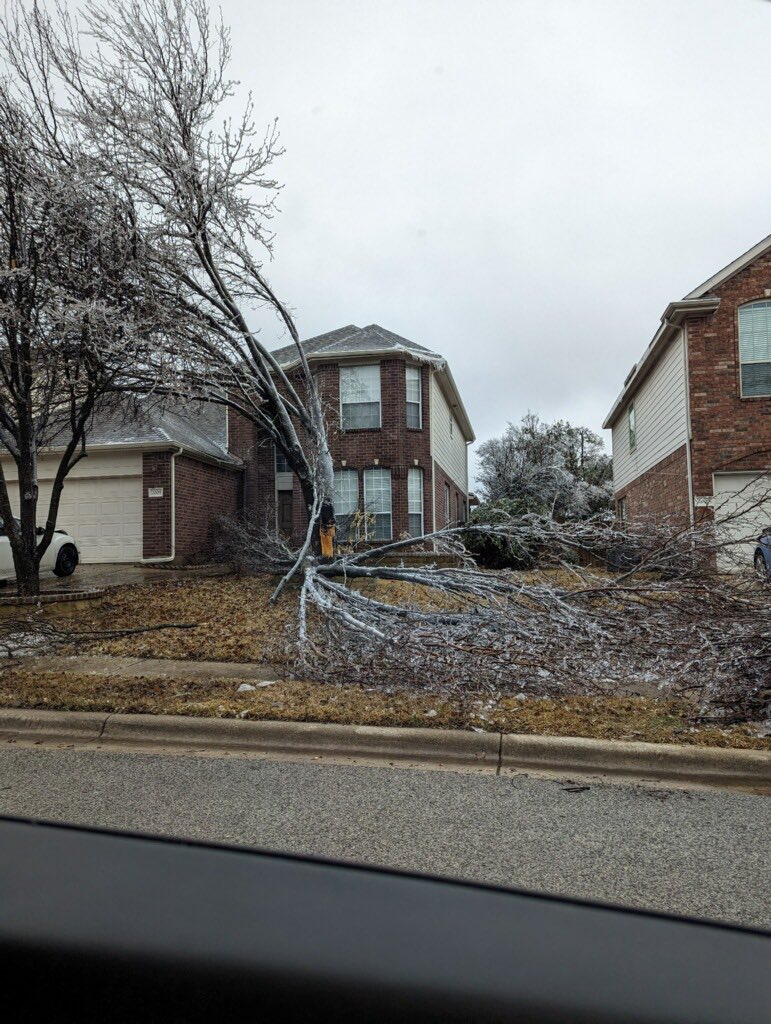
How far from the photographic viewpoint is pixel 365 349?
21484mm

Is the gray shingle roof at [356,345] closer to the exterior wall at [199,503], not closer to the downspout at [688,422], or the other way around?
the exterior wall at [199,503]

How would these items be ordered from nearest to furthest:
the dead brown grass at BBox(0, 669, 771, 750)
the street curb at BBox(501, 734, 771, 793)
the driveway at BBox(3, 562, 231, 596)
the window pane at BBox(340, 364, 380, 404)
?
the street curb at BBox(501, 734, 771, 793)
the dead brown grass at BBox(0, 669, 771, 750)
the driveway at BBox(3, 562, 231, 596)
the window pane at BBox(340, 364, 380, 404)

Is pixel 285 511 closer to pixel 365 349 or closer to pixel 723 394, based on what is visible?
pixel 365 349

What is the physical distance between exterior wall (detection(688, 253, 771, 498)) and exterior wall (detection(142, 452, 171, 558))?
1295 cm

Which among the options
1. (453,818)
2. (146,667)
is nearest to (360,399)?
(146,667)

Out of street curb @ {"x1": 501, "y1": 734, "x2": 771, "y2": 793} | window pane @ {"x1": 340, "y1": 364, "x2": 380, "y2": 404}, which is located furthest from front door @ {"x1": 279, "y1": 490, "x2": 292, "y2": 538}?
street curb @ {"x1": 501, "y1": 734, "x2": 771, "y2": 793}

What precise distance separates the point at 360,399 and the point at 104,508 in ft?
25.2

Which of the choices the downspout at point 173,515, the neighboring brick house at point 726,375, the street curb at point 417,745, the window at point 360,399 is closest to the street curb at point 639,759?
the street curb at point 417,745

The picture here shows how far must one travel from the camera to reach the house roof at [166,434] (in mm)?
20208

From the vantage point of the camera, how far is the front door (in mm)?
23109

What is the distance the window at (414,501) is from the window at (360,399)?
1.83 metres

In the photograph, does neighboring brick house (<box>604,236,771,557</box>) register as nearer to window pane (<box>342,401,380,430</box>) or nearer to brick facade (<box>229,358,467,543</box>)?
brick facade (<box>229,358,467,543</box>)

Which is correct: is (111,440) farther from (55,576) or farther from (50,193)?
(50,193)

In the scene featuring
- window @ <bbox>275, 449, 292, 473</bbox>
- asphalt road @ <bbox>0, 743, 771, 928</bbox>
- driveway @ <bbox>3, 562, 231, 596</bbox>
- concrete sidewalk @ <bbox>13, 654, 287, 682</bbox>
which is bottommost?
asphalt road @ <bbox>0, 743, 771, 928</bbox>
